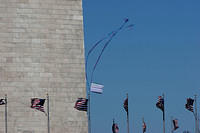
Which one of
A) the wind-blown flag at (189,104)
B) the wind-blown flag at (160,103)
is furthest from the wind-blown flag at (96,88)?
the wind-blown flag at (189,104)

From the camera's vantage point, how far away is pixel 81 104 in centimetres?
6000

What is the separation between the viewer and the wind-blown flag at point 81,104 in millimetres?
59844

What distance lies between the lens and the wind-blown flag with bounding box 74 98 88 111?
5984cm

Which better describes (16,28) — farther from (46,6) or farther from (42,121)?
(42,121)

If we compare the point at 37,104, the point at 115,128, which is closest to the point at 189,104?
the point at 115,128

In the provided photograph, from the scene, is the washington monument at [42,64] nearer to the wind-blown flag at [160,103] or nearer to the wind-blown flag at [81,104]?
the wind-blown flag at [81,104]

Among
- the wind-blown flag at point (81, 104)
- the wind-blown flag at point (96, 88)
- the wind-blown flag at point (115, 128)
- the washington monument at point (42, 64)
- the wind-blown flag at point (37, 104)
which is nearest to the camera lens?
the wind-blown flag at point (96, 88)

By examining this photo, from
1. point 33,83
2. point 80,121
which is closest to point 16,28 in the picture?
point 33,83

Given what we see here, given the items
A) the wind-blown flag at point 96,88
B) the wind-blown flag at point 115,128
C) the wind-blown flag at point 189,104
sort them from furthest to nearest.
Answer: the wind-blown flag at point 115,128, the wind-blown flag at point 189,104, the wind-blown flag at point 96,88

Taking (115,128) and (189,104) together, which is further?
(115,128)

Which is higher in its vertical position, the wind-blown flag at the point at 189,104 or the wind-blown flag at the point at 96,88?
the wind-blown flag at the point at 96,88

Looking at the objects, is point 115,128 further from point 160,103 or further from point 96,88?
point 96,88

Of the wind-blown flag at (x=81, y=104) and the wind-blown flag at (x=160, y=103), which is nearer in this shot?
the wind-blown flag at (x=81, y=104)

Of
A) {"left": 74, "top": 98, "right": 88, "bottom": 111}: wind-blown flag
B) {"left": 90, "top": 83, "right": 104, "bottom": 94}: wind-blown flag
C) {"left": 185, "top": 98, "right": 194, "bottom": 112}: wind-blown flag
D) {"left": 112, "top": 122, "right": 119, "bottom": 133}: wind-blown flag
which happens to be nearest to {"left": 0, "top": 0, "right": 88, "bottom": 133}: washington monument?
{"left": 74, "top": 98, "right": 88, "bottom": 111}: wind-blown flag
